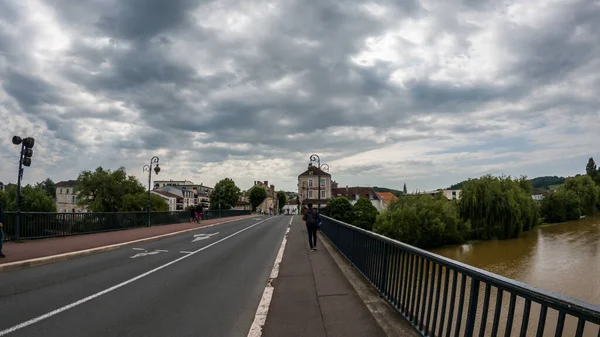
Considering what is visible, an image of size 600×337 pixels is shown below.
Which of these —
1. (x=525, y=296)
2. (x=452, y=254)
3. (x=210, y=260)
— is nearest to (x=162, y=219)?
(x=210, y=260)

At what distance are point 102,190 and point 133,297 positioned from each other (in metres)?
72.5

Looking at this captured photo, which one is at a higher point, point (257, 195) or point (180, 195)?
A: point (257, 195)

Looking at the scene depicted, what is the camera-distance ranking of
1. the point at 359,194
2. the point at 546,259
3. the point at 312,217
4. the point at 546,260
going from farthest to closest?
the point at 359,194 < the point at 546,259 < the point at 546,260 < the point at 312,217

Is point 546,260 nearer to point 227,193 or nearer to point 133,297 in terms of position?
point 133,297

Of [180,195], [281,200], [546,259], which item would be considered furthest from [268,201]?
[546,259]

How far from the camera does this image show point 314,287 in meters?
7.45

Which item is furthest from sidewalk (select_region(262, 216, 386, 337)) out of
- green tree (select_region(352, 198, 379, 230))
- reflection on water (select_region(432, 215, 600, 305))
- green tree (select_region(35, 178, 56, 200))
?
green tree (select_region(35, 178, 56, 200))

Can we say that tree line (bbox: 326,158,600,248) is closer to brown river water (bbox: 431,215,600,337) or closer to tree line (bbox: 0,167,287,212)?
brown river water (bbox: 431,215,600,337)

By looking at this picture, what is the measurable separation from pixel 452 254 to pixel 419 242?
5664 millimetres

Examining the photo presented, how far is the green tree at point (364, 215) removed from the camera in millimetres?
63375

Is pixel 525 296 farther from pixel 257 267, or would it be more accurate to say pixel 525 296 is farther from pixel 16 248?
pixel 16 248

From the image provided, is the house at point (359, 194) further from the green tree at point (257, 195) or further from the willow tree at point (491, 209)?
the willow tree at point (491, 209)

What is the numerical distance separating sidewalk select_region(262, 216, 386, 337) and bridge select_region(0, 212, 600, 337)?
0.7 inches

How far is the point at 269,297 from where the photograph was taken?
6746 millimetres
